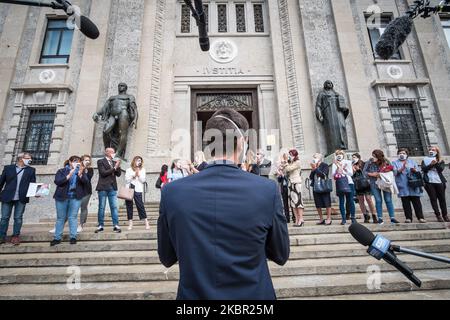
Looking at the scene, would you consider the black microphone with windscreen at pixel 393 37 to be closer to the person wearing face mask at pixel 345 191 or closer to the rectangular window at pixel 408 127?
the person wearing face mask at pixel 345 191

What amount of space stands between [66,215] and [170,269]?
3116mm

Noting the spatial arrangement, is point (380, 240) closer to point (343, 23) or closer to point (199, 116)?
point (199, 116)

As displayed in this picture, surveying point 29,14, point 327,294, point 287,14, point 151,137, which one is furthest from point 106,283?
point 29,14

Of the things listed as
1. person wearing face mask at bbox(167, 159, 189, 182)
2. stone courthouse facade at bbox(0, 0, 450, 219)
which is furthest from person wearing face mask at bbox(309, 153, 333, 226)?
stone courthouse facade at bbox(0, 0, 450, 219)

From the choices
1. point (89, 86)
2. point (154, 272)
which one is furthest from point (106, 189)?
point (89, 86)

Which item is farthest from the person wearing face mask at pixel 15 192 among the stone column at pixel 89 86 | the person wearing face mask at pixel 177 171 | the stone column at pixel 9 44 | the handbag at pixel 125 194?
the stone column at pixel 9 44

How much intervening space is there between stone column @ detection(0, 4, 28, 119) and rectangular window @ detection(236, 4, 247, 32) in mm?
10341

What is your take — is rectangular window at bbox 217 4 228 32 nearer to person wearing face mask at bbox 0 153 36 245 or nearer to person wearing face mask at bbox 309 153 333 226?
person wearing face mask at bbox 309 153 333 226

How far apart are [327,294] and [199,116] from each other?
1078 centimetres

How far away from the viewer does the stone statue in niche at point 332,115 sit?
10352 millimetres

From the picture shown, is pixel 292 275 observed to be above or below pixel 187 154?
below

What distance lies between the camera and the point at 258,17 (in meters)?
14.1

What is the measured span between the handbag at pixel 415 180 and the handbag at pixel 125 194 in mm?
7165

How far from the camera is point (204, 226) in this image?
4.24ft
